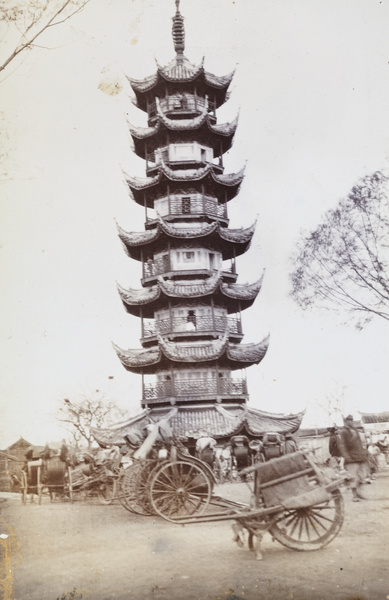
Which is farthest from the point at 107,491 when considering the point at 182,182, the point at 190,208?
the point at 182,182

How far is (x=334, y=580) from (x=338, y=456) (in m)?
3.13

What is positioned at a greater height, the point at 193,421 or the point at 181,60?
the point at 181,60

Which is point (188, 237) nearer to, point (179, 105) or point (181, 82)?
point (179, 105)

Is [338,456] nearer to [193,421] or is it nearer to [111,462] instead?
[111,462]

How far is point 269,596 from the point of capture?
18.9 feet

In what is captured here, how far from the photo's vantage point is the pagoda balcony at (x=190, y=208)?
16.5 m

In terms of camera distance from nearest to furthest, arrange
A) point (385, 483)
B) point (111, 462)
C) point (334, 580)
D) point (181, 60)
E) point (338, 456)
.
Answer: point (334, 580) → point (338, 456) → point (385, 483) → point (111, 462) → point (181, 60)

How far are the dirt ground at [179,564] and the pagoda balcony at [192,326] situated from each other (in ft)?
28.6

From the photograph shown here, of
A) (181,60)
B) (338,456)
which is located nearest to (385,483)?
(338,456)

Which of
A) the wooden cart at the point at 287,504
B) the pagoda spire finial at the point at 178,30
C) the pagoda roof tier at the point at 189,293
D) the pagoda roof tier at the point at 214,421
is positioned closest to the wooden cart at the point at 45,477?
the wooden cart at the point at 287,504

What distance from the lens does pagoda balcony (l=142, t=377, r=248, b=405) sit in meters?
15.6

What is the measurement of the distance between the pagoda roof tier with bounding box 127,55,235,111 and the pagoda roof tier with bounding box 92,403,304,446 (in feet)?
32.1

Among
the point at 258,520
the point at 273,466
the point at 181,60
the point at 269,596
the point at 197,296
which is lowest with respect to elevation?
the point at 269,596

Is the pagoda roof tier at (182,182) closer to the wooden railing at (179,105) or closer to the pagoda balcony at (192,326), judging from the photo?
the wooden railing at (179,105)
